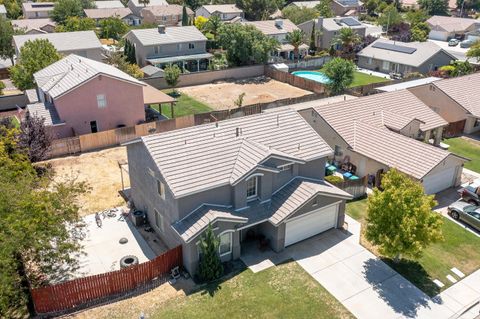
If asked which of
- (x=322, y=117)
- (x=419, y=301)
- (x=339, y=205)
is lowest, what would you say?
(x=419, y=301)

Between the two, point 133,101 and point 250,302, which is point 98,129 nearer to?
point 133,101

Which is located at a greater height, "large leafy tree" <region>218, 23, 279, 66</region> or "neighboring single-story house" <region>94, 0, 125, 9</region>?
"neighboring single-story house" <region>94, 0, 125, 9</region>

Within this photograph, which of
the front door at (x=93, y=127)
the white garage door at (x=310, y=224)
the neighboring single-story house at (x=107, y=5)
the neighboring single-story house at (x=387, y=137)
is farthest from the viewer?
the neighboring single-story house at (x=107, y=5)

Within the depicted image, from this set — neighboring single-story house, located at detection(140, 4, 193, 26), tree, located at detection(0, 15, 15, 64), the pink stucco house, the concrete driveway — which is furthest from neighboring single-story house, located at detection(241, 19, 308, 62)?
the concrete driveway

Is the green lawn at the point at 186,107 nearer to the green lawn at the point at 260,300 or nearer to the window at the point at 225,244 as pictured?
the window at the point at 225,244

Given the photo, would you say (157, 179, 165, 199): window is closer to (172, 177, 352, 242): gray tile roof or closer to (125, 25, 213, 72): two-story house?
(172, 177, 352, 242): gray tile roof

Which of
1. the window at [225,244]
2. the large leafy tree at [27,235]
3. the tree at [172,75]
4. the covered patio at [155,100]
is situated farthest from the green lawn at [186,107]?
the large leafy tree at [27,235]

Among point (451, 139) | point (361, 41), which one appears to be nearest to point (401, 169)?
point (451, 139)
